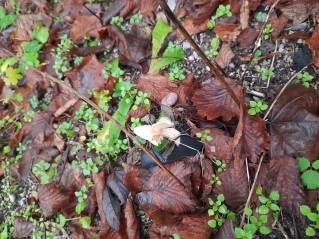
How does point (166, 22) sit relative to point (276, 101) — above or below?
above

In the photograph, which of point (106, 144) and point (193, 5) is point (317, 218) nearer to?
point (106, 144)

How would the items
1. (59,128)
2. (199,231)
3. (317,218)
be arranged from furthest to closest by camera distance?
(59,128) < (199,231) < (317,218)

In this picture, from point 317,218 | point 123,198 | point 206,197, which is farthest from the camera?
point 123,198

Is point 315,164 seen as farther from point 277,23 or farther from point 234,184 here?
point 277,23

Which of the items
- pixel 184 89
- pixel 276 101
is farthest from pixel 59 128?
pixel 276 101

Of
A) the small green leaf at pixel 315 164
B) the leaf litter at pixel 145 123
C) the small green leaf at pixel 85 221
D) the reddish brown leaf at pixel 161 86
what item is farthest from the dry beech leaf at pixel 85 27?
the small green leaf at pixel 315 164

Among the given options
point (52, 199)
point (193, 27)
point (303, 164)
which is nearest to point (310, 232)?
point (303, 164)
